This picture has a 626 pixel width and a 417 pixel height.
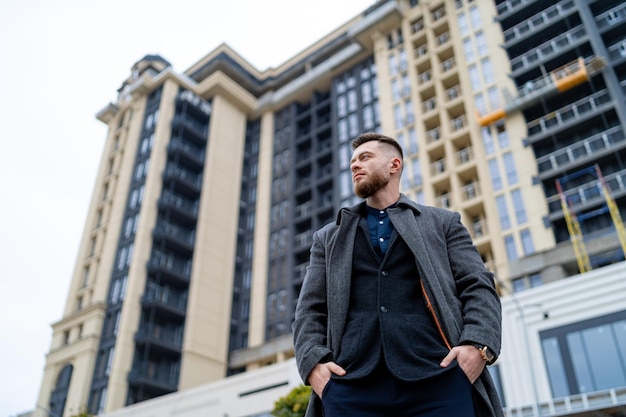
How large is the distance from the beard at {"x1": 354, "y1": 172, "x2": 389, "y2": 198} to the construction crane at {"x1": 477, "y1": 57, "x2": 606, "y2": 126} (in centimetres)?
4134

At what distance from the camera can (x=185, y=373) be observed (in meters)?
48.1

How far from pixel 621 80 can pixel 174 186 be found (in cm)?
3872

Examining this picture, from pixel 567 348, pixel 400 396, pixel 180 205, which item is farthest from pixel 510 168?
pixel 400 396

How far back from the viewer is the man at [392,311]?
312cm

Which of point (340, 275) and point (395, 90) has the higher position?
point (395, 90)

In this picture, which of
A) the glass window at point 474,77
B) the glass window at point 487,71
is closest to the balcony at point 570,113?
the glass window at point 487,71

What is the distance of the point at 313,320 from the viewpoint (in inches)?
144

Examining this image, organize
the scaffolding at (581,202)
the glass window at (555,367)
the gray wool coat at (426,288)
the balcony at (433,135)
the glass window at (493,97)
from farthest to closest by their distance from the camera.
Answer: the balcony at (433,135) → the glass window at (493,97) → the scaffolding at (581,202) → the glass window at (555,367) → the gray wool coat at (426,288)

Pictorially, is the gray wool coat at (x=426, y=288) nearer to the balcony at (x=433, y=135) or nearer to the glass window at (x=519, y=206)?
the glass window at (x=519, y=206)

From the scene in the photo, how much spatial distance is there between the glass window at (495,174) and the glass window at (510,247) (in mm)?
3950

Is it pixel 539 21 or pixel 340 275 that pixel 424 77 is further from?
pixel 340 275

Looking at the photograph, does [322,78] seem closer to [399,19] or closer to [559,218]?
[399,19]

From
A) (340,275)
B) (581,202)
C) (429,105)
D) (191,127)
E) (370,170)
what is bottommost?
(340,275)

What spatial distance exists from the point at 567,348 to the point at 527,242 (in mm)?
13295
